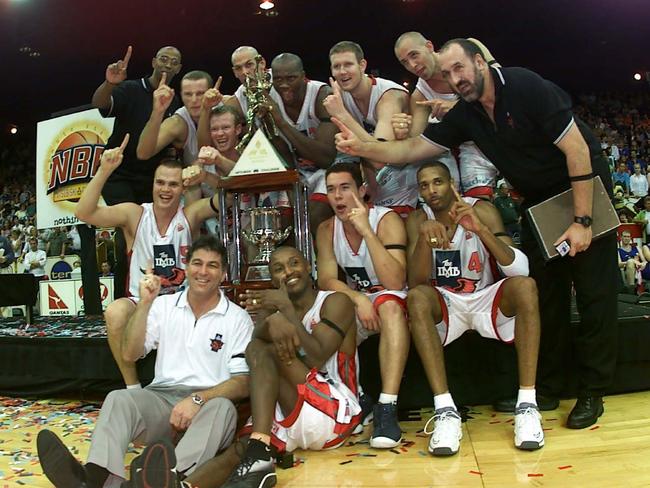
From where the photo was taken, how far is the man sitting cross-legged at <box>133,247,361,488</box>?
2312 mm

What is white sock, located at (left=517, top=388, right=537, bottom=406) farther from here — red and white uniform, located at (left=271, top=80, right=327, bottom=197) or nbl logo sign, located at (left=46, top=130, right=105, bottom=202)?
nbl logo sign, located at (left=46, top=130, right=105, bottom=202)

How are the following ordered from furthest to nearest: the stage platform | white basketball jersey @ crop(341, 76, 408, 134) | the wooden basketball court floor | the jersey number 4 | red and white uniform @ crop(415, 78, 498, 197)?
white basketball jersey @ crop(341, 76, 408, 134) < red and white uniform @ crop(415, 78, 498, 197) < the stage platform < the jersey number 4 < the wooden basketball court floor

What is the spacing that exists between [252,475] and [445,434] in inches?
32.5

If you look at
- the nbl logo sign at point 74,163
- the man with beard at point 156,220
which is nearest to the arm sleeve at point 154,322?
the man with beard at point 156,220

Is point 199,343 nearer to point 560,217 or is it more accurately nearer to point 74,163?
point 560,217

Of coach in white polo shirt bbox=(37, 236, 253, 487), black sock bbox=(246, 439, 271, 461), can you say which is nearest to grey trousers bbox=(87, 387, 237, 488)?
coach in white polo shirt bbox=(37, 236, 253, 487)

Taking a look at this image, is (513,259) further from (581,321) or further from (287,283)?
(287,283)

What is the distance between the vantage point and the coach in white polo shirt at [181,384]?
2.19 m

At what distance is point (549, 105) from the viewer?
2.77m

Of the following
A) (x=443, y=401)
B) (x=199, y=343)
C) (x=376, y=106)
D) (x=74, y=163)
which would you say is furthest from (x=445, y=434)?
(x=74, y=163)

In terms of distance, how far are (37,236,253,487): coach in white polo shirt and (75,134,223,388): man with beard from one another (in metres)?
0.70

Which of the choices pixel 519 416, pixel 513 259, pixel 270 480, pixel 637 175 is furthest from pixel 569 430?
pixel 637 175

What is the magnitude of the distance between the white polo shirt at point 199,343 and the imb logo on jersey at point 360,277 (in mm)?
707

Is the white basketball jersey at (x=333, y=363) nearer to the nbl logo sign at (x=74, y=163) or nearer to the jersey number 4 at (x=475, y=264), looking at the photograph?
the jersey number 4 at (x=475, y=264)
